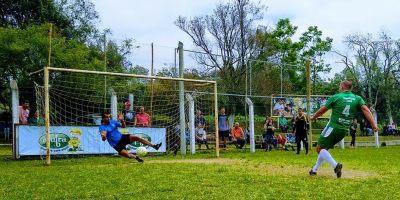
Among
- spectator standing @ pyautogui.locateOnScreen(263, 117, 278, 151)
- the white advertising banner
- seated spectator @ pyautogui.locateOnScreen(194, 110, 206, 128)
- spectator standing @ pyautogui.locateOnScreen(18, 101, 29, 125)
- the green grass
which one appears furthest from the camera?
spectator standing @ pyautogui.locateOnScreen(263, 117, 278, 151)

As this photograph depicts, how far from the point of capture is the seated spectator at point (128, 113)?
2173cm

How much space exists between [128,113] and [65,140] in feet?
11.9

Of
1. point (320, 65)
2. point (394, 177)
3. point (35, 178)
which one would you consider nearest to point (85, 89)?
point (35, 178)

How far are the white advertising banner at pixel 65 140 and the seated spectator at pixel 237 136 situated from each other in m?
5.67

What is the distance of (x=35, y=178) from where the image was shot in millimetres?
11078

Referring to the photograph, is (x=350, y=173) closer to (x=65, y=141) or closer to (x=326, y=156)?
(x=326, y=156)

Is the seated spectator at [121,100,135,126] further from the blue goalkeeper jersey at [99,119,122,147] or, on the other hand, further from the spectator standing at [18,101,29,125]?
the blue goalkeeper jersey at [99,119,122,147]

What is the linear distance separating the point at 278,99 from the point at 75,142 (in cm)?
1186

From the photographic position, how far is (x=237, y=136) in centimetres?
2555

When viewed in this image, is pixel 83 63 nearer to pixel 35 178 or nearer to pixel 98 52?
pixel 98 52

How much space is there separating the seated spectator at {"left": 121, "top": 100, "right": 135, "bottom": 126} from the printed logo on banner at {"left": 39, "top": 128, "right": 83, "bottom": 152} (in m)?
2.47

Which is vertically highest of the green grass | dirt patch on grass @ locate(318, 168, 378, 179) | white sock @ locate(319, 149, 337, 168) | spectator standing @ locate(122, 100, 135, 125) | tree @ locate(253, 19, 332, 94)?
tree @ locate(253, 19, 332, 94)

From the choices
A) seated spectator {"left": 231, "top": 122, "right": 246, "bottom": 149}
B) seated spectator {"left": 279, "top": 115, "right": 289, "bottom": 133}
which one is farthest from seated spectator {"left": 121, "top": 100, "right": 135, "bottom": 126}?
seated spectator {"left": 279, "top": 115, "right": 289, "bottom": 133}

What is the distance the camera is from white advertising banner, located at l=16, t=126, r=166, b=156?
1870 cm
